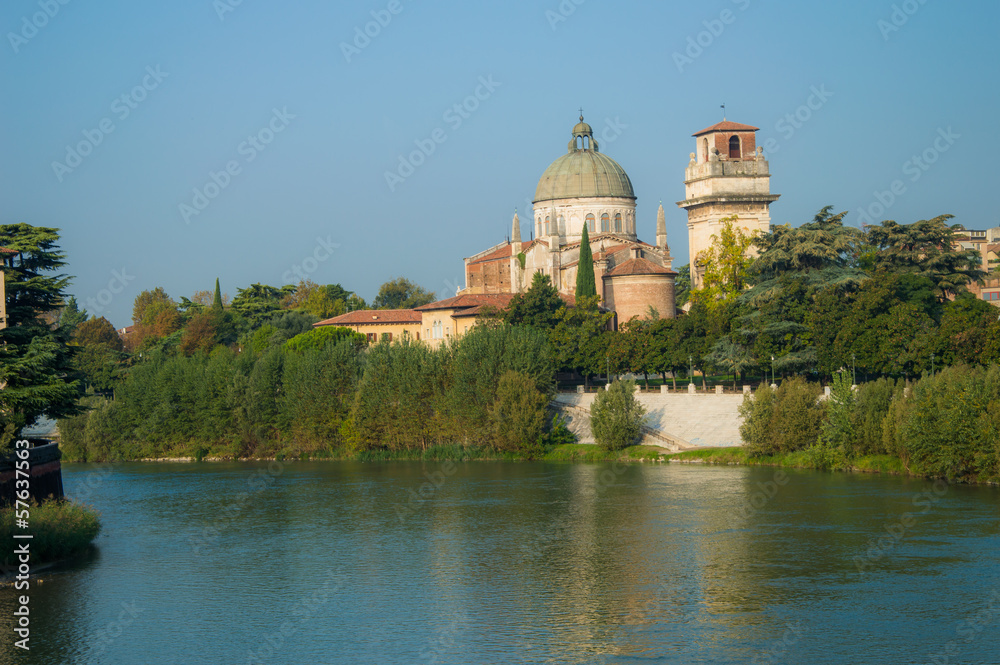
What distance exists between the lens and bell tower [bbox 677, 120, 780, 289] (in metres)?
51.4

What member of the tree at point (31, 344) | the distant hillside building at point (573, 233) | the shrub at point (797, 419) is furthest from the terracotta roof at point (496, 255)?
the tree at point (31, 344)

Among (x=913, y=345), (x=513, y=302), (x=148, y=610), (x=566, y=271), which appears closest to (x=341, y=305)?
(x=566, y=271)

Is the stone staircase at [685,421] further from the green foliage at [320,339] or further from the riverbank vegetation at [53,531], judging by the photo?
the riverbank vegetation at [53,531]

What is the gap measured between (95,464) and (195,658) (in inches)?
1169

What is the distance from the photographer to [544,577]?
2055cm

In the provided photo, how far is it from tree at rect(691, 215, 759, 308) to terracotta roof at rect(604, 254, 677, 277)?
253 centimetres

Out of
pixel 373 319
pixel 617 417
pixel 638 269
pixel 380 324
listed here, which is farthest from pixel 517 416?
pixel 373 319

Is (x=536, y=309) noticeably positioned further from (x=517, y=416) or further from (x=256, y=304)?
(x=256, y=304)

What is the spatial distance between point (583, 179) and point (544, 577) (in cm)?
4403

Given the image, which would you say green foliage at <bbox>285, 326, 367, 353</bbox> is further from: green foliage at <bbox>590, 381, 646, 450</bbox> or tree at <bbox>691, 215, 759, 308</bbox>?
green foliage at <bbox>590, 381, 646, 450</bbox>

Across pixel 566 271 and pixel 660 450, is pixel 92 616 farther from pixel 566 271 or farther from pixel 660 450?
pixel 566 271

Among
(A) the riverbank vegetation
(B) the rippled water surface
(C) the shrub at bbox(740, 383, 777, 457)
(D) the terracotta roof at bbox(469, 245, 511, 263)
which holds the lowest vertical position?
(B) the rippled water surface

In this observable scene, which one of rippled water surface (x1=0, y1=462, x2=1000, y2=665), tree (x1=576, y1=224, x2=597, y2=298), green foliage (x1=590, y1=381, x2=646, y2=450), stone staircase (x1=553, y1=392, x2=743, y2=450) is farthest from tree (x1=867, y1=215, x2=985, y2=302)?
rippled water surface (x1=0, y1=462, x2=1000, y2=665)

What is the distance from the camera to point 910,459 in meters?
30.1
